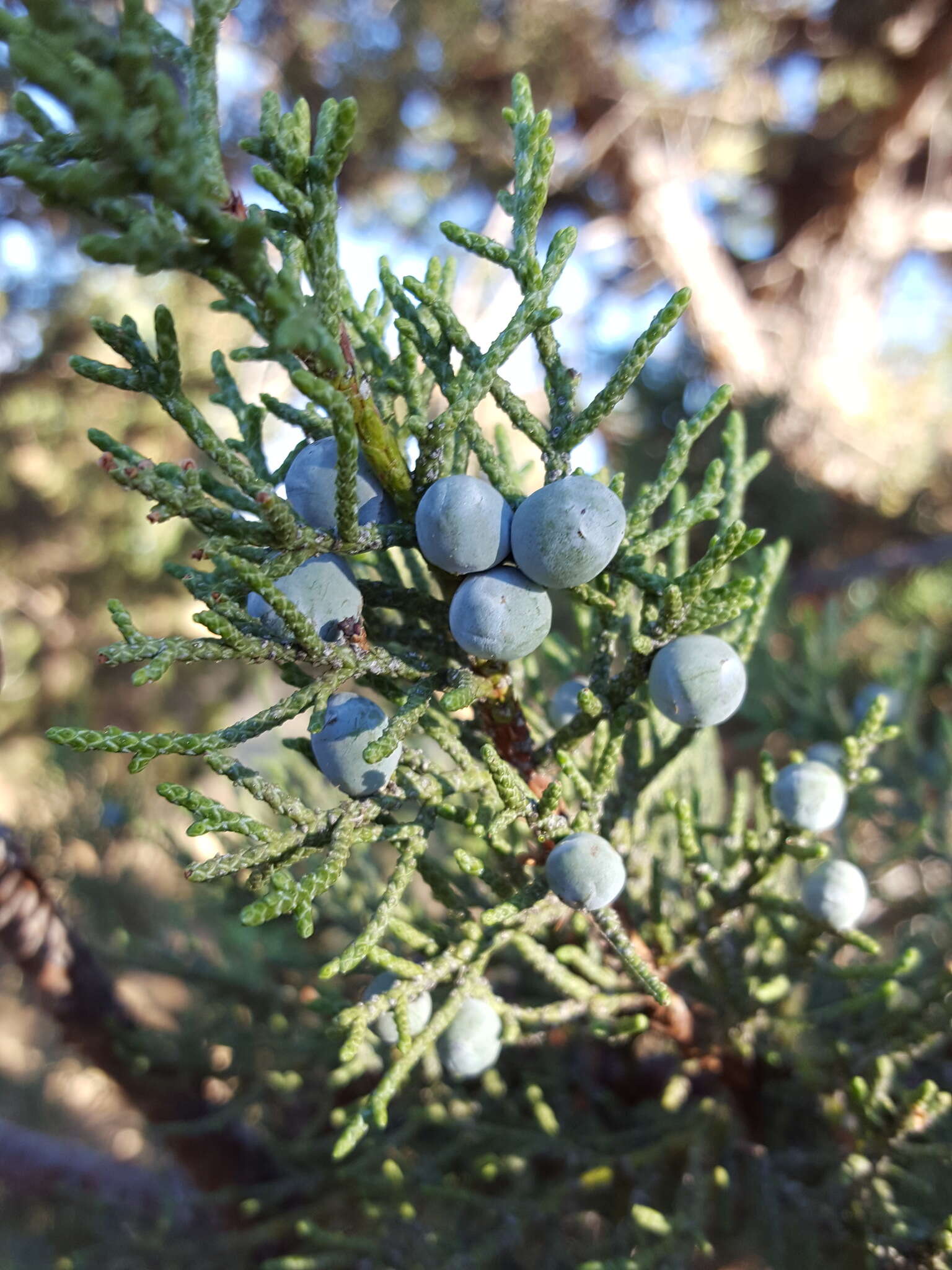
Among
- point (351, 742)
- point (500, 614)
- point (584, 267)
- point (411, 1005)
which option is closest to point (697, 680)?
point (500, 614)

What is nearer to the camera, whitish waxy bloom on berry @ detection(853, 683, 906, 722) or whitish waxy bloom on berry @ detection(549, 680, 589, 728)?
whitish waxy bloom on berry @ detection(549, 680, 589, 728)

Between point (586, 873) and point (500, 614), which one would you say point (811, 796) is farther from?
point (500, 614)

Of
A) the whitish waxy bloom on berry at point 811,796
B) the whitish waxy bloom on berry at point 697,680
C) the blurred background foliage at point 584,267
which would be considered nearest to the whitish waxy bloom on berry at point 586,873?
the whitish waxy bloom on berry at point 697,680

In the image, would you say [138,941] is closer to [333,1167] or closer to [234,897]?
[234,897]

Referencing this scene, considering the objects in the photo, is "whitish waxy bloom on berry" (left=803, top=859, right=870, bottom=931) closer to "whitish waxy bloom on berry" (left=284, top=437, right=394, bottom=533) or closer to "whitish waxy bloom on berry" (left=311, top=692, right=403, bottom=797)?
A: "whitish waxy bloom on berry" (left=311, top=692, right=403, bottom=797)

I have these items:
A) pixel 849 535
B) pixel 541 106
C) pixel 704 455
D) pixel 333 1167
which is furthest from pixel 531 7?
pixel 333 1167

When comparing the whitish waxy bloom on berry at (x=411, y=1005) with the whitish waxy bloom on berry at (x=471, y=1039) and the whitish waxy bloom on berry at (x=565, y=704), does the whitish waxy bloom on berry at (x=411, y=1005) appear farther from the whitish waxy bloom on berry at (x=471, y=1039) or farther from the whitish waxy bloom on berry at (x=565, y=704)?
the whitish waxy bloom on berry at (x=565, y=704)

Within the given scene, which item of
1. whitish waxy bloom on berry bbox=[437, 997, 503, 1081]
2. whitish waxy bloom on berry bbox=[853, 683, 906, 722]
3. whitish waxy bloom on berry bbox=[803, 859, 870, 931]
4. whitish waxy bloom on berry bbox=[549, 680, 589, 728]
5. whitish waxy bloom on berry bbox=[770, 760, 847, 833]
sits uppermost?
whitish waxy bloom on berry bbox=[549, 680, 589, 728]

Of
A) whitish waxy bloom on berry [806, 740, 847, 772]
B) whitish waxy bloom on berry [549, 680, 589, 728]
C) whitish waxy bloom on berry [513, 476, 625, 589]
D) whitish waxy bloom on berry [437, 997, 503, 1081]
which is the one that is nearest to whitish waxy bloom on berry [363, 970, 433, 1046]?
whitish waxy bloom on berry [437, 997, 503, 1081]

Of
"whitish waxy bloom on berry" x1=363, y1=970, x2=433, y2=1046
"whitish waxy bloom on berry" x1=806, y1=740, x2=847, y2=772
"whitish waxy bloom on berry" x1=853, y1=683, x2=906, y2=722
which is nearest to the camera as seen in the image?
"whitish waxy bloom on berry" x1=363, y1=970, x2=433, y2=1046
